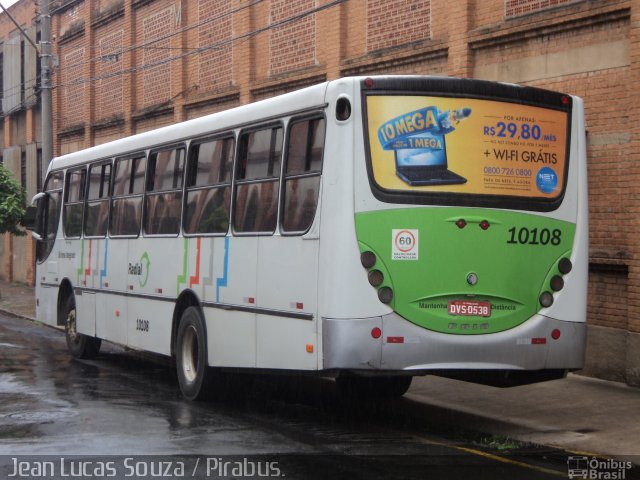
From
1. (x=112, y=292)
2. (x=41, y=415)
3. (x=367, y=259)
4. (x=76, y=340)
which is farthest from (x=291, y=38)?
(x=367, y=259)

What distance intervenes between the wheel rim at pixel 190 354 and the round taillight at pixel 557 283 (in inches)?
174

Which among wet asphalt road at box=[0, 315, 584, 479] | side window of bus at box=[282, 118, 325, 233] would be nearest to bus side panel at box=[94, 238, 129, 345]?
wet asphalt road at box=[0, 315, 584, 479]

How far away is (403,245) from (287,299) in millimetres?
1416

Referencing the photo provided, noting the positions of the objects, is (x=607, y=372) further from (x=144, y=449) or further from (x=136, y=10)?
(x=136, y=10)

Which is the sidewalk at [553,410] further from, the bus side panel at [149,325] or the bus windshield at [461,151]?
the bus side panel at [149,325]

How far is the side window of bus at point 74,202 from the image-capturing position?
16250 mm

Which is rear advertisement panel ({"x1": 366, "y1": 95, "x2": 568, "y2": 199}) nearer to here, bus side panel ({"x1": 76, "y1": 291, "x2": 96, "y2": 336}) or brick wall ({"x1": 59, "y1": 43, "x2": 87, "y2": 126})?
bus side panel ({"x1": 76, "y1": 291, "x2": 96, "y2": 336})

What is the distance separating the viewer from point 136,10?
29000mm

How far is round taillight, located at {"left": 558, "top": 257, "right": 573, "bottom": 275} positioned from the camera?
32.0 ft

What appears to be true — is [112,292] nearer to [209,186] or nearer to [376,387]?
[209,186]

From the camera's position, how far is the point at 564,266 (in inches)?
384

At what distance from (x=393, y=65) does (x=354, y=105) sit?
29.3 feet

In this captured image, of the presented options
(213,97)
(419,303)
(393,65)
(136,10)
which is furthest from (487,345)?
(136,10)

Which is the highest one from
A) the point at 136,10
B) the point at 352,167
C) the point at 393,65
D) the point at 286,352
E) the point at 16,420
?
the point at 136,10
